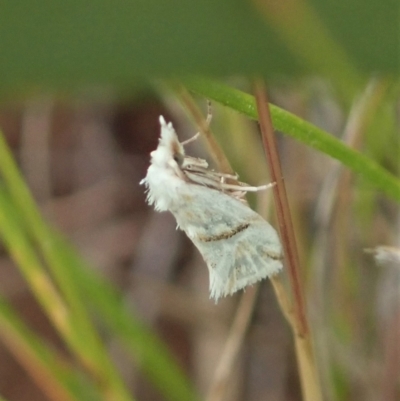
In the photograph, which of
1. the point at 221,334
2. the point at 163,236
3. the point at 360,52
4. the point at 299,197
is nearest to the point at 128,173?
the point at 163,236

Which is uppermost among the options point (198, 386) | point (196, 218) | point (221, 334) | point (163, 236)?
point (196, 218)

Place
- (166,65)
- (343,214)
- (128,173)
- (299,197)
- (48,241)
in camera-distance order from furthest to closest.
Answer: (128,173)
(299,197)
(343,214)
(48,241)
(166,65)

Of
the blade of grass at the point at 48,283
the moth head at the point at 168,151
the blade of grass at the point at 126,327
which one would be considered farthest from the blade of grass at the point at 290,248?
the blade of grass at the point at 126,327

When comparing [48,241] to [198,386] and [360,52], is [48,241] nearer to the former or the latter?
[360,52]

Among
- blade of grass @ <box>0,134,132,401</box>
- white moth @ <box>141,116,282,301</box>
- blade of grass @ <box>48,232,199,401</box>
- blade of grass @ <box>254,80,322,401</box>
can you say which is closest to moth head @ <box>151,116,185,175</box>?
white moth @ <box>141,116,282,301</box>

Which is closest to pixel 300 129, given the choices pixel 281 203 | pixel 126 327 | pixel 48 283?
pixel 281 203

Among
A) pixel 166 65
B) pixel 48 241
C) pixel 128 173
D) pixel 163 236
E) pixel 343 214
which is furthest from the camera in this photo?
pixel 128 173

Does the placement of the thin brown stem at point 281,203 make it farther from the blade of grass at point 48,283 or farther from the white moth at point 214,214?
the blade of grass at point 48,283

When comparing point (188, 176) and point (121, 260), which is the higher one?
point (188, 176)
